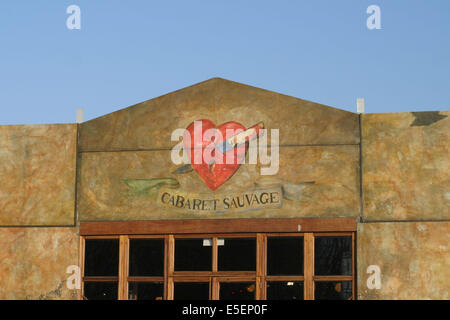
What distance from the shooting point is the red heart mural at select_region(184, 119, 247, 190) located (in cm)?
1694

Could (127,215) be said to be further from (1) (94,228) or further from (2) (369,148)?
(2) (369,148)

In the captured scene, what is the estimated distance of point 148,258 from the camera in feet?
56.0

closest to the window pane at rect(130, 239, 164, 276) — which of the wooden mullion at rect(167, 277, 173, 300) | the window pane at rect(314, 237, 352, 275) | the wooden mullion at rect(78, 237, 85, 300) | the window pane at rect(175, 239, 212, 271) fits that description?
the wooden mullion at rect(167, 277, 173, 300)

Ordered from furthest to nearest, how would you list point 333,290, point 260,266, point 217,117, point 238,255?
point 217,117, point 238,255, point 260,266, point 333,290

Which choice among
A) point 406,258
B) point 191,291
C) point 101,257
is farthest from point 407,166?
point 101,257

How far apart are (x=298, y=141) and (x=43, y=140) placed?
5383 millimetres

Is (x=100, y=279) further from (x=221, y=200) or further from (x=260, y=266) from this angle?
(x=260, y=266)

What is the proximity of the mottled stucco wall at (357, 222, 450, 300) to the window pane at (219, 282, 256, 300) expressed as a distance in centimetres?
210

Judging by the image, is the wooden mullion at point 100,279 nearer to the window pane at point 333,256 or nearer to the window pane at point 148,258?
the window pane at point 148,258

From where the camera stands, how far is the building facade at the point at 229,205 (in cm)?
1623

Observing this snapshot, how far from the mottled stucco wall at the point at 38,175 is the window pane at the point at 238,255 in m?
3.24

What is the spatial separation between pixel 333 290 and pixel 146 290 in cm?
372

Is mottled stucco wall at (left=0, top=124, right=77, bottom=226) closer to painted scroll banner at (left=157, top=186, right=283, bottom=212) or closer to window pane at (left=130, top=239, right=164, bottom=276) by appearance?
window pane at (left=130, top=239, right=164, bottom=276)
